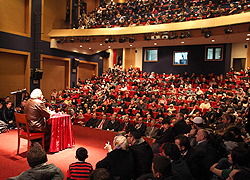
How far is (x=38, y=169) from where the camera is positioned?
1.72 metres

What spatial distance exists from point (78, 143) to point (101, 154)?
3.05ft

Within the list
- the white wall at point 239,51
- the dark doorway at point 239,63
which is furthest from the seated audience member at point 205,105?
the dark doorway at point 239,63

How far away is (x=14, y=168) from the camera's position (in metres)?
3.25

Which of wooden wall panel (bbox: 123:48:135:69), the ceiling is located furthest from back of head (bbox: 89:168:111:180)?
wooden wall panel (bbox: 123:48:135:69)

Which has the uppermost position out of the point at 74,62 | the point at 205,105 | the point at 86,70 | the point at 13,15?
the point at 13,15

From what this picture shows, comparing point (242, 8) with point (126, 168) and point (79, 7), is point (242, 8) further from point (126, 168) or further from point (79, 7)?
point (79, 7)

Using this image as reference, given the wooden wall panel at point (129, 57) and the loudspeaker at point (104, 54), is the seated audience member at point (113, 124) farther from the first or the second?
the wooden wall panel at point (129, 57)

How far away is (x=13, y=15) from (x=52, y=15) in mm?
2510

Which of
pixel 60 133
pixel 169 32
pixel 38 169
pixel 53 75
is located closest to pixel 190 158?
pixel 38 169

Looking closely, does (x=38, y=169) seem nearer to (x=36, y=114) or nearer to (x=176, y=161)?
(x=176, y=161)

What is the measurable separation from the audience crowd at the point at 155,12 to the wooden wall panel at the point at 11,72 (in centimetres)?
414

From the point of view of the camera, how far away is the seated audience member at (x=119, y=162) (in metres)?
2.04

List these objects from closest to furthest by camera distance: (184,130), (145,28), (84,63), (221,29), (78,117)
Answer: (184,130) < (78,117) < (221,29) < (145,28) < (84,63)

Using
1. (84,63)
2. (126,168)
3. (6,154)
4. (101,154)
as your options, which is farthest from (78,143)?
(84,63)
